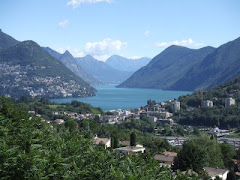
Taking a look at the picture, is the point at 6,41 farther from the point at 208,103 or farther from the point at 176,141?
the point at 176,141

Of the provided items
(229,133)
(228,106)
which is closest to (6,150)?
(229,133)

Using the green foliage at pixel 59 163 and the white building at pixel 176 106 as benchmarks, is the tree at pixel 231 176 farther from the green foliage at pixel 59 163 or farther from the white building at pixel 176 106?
the white building at pixel 176 106

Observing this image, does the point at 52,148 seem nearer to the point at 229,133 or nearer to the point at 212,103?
the point at 229,133

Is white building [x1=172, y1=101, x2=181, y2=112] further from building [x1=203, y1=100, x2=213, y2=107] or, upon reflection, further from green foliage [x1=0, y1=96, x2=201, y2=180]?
green foliage [x1=0, y1=96, x2=201, y2=180]

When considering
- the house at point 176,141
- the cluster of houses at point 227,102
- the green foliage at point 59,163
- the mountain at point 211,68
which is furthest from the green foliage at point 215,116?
the mountain at point 211,68

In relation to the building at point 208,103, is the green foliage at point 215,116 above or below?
below

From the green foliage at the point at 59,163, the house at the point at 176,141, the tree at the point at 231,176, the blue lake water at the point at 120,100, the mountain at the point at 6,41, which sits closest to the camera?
the green foliage at the point at 59,163
